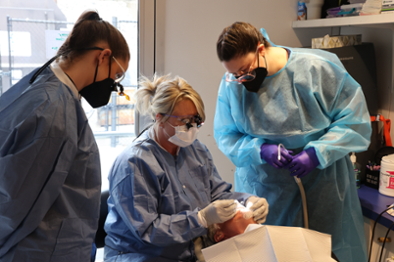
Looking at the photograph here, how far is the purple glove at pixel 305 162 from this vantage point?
166cm

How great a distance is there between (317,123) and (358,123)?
7.0 inches

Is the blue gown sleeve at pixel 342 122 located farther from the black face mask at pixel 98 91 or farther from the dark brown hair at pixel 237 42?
the black face mask at pixel 98 91

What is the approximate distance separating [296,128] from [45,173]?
1.08m

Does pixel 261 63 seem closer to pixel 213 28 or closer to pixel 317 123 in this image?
pixel 317 123

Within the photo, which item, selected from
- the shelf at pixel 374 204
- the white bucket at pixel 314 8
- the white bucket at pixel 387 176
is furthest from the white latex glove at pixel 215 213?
the white bucket at pixel 314 8

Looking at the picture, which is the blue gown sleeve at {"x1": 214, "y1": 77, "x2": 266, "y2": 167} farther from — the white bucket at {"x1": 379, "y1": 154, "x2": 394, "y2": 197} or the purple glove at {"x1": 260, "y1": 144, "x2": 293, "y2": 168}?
the white bucket at {"x1": 379, "y1": 154, "x2": 394, "y2": 197}

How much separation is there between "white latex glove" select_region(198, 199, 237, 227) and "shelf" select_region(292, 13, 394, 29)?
123 cm

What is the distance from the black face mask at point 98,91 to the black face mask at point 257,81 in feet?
2.21

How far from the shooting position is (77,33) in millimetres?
1187

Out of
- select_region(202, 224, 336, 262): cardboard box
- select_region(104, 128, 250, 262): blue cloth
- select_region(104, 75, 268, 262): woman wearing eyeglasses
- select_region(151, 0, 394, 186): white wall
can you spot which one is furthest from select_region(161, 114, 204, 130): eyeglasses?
select_region(151, 0, 394, 186): white wall

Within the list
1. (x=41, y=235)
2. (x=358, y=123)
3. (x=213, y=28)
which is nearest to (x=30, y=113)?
(x=41, y=235)

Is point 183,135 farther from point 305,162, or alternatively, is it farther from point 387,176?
point 387,176

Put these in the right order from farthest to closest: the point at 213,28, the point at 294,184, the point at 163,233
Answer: the point at 213,28, the point at 294,184, the point at 163,233

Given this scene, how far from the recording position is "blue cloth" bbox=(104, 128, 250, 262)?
1454mm
